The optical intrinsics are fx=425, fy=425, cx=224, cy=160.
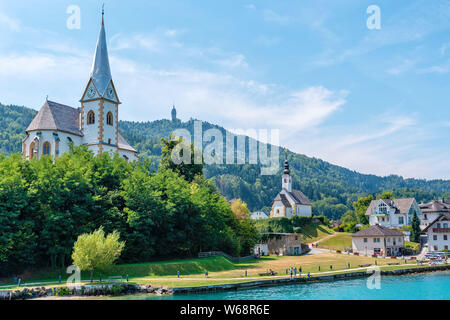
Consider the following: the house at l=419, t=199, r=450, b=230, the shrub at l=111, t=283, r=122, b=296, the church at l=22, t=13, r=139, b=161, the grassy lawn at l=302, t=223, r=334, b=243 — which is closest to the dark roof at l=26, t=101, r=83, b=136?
the church at l=22, t=13, r=139, b=161

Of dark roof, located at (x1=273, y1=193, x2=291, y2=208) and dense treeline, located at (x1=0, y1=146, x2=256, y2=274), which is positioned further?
dark roof, located at (x1=273, y1=193, x2=291, y2=208)

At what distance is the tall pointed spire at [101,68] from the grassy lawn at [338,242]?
52.8 meters

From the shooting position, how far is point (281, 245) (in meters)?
81.8

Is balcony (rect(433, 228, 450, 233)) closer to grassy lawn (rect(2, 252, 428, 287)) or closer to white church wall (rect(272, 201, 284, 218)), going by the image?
grassy lawn (rect(2, 252, 428, 287))

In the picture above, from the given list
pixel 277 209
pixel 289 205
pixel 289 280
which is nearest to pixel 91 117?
pixel 289 280

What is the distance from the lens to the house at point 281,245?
8006cm

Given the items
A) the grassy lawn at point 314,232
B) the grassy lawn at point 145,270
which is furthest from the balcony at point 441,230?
the grassy lawn at point 145,270

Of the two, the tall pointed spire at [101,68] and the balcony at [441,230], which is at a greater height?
the tall pointed spire at [101,68]

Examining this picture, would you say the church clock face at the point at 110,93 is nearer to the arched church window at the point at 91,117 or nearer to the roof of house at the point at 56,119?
the arched church window at the point at 91,117

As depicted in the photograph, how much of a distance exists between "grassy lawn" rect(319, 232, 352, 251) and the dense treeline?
2809cm

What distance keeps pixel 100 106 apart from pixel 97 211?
26.1m

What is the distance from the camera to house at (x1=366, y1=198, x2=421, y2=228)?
96.9m

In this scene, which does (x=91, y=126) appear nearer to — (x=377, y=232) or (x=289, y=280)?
(x=289, y=280)
